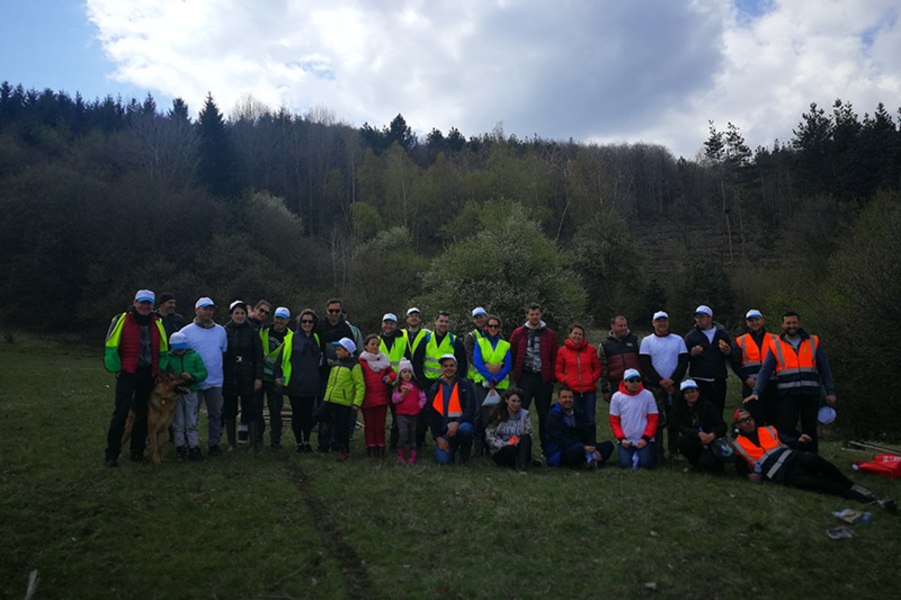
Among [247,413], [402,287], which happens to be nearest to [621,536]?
[247,413]

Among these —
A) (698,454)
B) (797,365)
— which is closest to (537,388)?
(698,454)

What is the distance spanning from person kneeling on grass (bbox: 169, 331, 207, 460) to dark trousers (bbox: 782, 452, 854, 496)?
7.62m

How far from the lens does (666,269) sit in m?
→ 51.4

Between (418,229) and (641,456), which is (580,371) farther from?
(418,229)

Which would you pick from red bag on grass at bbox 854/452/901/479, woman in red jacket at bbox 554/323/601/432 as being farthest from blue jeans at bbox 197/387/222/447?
red bag on grass at bbox 854/452/901/479

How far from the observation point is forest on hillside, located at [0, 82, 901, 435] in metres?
29.3

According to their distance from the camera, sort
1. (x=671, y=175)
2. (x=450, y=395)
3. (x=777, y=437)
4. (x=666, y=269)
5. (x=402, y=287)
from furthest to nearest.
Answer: (x=671, y=175) < (x=666, y=269) < (x=402, y=287) < (x=450, y=395) < (x=777, y=437)

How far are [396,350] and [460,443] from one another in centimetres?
177

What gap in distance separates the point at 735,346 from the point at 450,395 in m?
4.25

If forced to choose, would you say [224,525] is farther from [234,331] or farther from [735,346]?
[735,346]

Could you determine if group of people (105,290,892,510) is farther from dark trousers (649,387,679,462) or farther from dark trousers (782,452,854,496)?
dark trousers (782,452,854,496)

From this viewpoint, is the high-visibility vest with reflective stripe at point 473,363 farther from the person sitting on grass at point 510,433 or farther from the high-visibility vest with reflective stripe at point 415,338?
the person sitting on grass at point 510,433

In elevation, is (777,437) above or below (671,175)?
below

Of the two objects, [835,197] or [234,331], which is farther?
[835,197]
